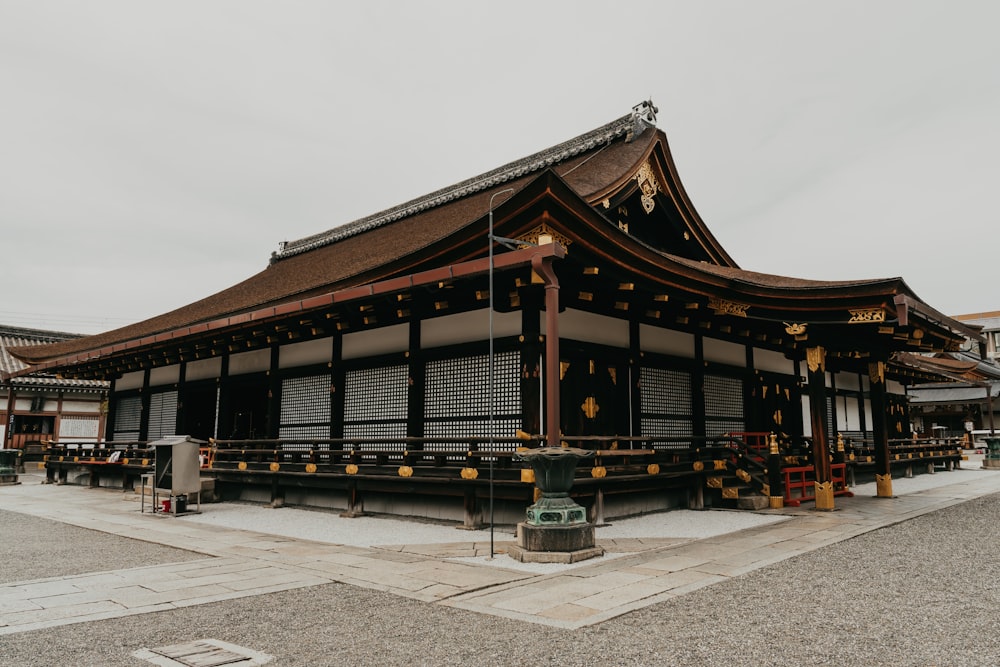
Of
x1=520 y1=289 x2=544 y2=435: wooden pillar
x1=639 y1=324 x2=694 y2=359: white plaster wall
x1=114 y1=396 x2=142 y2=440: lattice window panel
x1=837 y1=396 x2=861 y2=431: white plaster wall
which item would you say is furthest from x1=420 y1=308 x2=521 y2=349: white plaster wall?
x1=837 y1=396 x2=861 y2=431: white plaster wall

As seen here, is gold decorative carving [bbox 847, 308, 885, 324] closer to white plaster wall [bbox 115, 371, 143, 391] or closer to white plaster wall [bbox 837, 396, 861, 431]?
white plaster wall [bbox 837, 396, 861, 431]

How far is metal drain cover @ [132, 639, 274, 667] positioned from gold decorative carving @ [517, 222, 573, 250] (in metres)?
5.73

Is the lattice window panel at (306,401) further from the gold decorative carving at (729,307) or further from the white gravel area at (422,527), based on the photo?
the gold decorative carving at (729,307)

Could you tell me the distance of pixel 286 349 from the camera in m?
15.3

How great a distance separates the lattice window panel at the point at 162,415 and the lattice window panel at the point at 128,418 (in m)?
0.66

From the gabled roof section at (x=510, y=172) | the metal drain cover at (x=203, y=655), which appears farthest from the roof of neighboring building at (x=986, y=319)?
the metal drain cover at (x=203, y=655)

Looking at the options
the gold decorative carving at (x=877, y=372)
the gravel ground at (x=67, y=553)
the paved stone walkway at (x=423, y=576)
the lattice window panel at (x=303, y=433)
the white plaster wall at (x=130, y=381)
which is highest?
the white plaster wall at (x=130, y=381)

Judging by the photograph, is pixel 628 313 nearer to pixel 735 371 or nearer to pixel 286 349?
pixel 735 371

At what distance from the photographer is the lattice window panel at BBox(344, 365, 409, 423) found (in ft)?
40.5

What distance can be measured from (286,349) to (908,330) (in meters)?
13.0

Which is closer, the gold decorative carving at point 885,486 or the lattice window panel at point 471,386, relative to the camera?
the lattice window panel at point 471,386

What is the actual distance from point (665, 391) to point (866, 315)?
376 centimetres

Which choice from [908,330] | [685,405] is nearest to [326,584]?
[685,405]

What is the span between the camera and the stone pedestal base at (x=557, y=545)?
7.30 meters
